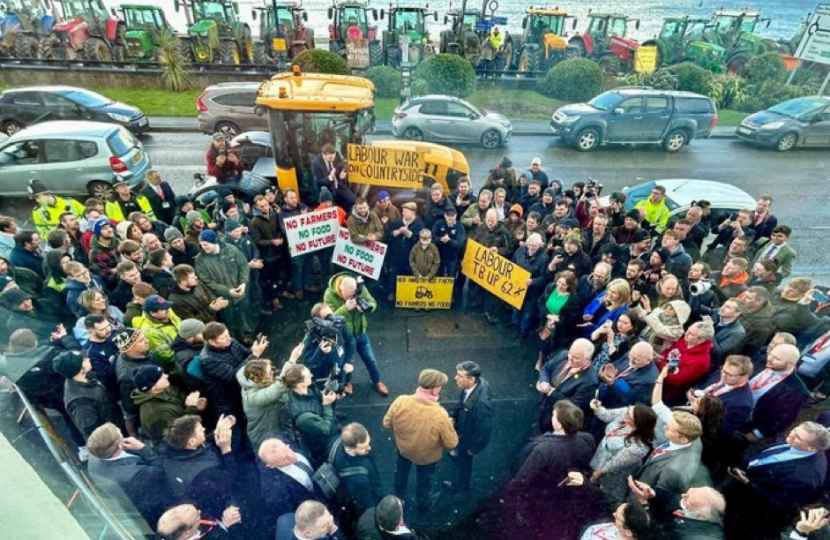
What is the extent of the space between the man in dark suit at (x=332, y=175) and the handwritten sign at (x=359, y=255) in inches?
37.3

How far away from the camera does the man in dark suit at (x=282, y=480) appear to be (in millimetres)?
3283

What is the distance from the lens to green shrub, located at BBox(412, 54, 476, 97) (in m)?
18.3

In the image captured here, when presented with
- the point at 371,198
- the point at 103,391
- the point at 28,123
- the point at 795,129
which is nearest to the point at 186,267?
the point at 103,391

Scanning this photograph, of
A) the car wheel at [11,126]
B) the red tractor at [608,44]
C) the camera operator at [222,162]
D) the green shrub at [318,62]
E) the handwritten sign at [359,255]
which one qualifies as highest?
the red tractor at [608,44]

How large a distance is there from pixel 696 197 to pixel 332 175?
652 centimetres

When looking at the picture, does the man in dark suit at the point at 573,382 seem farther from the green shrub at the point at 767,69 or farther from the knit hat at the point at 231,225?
the green shrub at the point at 767,69

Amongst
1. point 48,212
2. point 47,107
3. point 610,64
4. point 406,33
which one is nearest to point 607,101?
point 610,64

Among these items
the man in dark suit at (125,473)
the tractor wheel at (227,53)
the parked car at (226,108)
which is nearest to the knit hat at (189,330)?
the man in dark suit at (125,473)

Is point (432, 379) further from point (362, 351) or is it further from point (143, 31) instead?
point (143, 31)

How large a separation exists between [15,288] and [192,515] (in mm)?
3620

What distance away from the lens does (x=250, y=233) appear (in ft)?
21.8

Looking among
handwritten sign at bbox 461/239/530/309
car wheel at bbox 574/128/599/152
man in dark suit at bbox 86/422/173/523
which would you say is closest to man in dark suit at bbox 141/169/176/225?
handwritten sign at bbox 461/239/530/309

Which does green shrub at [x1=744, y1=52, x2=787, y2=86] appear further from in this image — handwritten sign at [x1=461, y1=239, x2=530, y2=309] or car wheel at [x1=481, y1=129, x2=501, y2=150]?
handwritten sign at [x1=461, y1=239, x2=530, y2=309]

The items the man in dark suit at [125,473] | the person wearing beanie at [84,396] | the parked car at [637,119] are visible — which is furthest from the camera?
the parked car at [637,119]
